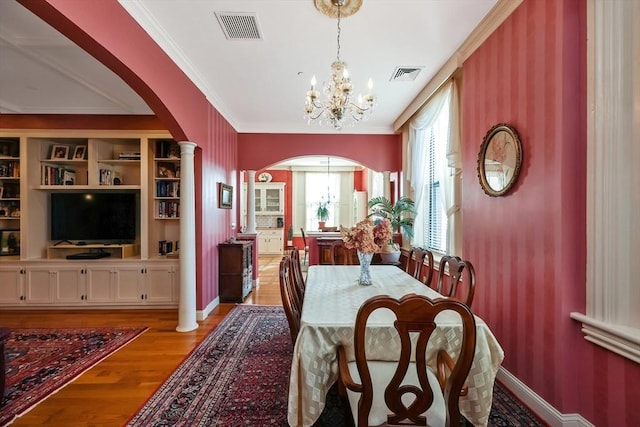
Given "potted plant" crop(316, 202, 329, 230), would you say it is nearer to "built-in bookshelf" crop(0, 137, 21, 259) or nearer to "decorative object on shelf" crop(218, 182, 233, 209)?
"decorative object on shelf" crop(218, 182, 233, 209)

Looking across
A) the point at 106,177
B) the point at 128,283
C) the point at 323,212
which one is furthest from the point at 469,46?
the point at 323,212

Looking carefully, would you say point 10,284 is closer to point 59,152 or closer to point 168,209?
point 59,152

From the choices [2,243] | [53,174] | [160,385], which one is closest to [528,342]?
[160,385]

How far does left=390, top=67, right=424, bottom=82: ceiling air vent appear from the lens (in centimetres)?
350

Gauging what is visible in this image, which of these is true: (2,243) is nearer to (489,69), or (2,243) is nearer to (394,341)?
(394,341)

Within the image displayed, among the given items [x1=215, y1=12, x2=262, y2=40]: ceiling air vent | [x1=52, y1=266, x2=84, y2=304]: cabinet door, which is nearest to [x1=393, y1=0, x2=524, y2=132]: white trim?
[x1=215, y1=12, x2=262, y2=40]: ceiling air vent

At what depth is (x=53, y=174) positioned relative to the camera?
162 inches

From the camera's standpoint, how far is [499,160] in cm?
238

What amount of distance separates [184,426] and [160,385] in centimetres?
60

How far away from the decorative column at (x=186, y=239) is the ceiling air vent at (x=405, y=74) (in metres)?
2.59

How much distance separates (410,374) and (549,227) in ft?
4.17

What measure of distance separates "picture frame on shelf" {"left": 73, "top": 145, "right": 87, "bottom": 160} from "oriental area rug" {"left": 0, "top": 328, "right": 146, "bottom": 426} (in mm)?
2281

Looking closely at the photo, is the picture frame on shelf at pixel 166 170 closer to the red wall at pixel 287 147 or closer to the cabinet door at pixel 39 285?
the red wall at pixel 287 147

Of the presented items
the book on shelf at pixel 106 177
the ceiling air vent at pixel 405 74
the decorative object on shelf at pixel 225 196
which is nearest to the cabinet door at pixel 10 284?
the book on shelf at pixel 106 177
